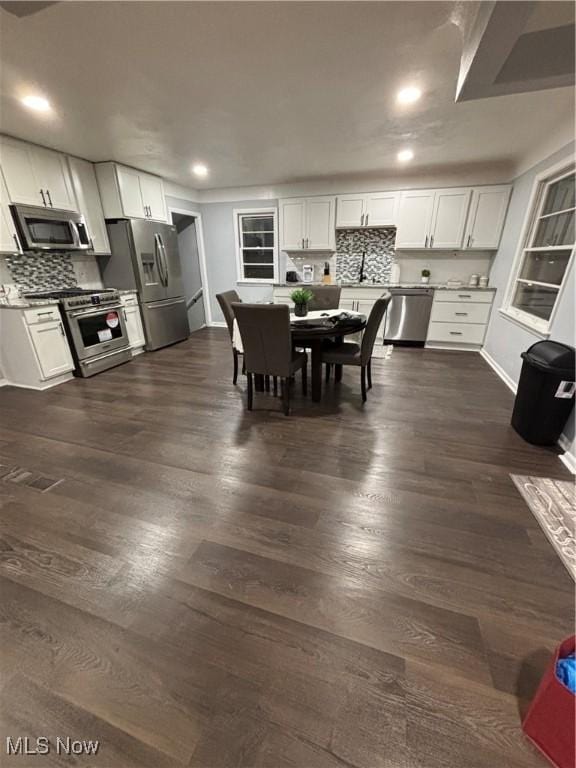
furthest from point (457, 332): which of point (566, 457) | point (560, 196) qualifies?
point (566, 457)

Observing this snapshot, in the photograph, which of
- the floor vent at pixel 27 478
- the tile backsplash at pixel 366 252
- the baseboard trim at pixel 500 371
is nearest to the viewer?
the floor vent at pixel 27 478

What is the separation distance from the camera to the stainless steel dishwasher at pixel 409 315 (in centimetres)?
473

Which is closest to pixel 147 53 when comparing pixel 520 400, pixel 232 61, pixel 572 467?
pixel 232 61

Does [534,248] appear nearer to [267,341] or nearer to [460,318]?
[460,318]

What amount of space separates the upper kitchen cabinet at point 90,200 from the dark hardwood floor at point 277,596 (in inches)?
112

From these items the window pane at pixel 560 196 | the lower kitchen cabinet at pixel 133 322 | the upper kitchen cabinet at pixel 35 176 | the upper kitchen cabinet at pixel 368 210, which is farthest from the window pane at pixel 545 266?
the upper kitchen cabinet at pixel 35 176

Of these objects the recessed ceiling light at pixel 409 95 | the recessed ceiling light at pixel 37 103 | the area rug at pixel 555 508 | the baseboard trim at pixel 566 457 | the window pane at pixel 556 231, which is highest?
the recessed ceiling light at pixel 37 103

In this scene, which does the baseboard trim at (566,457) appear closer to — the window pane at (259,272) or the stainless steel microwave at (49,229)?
the window pane at (259,272)

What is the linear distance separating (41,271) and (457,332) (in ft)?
18.7

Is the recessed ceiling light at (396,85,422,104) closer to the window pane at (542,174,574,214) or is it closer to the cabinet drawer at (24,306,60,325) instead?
the window pane at (542,174,574,214)

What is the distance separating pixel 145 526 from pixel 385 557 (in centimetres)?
127

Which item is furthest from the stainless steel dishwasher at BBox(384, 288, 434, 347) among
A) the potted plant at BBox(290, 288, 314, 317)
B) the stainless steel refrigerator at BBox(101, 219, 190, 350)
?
the stainless steel refrigerator at BBox(101, 219, 190, 350)

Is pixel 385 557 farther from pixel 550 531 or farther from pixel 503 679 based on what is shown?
pixel 550 531

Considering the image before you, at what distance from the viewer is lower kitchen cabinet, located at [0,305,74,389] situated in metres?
3.24
